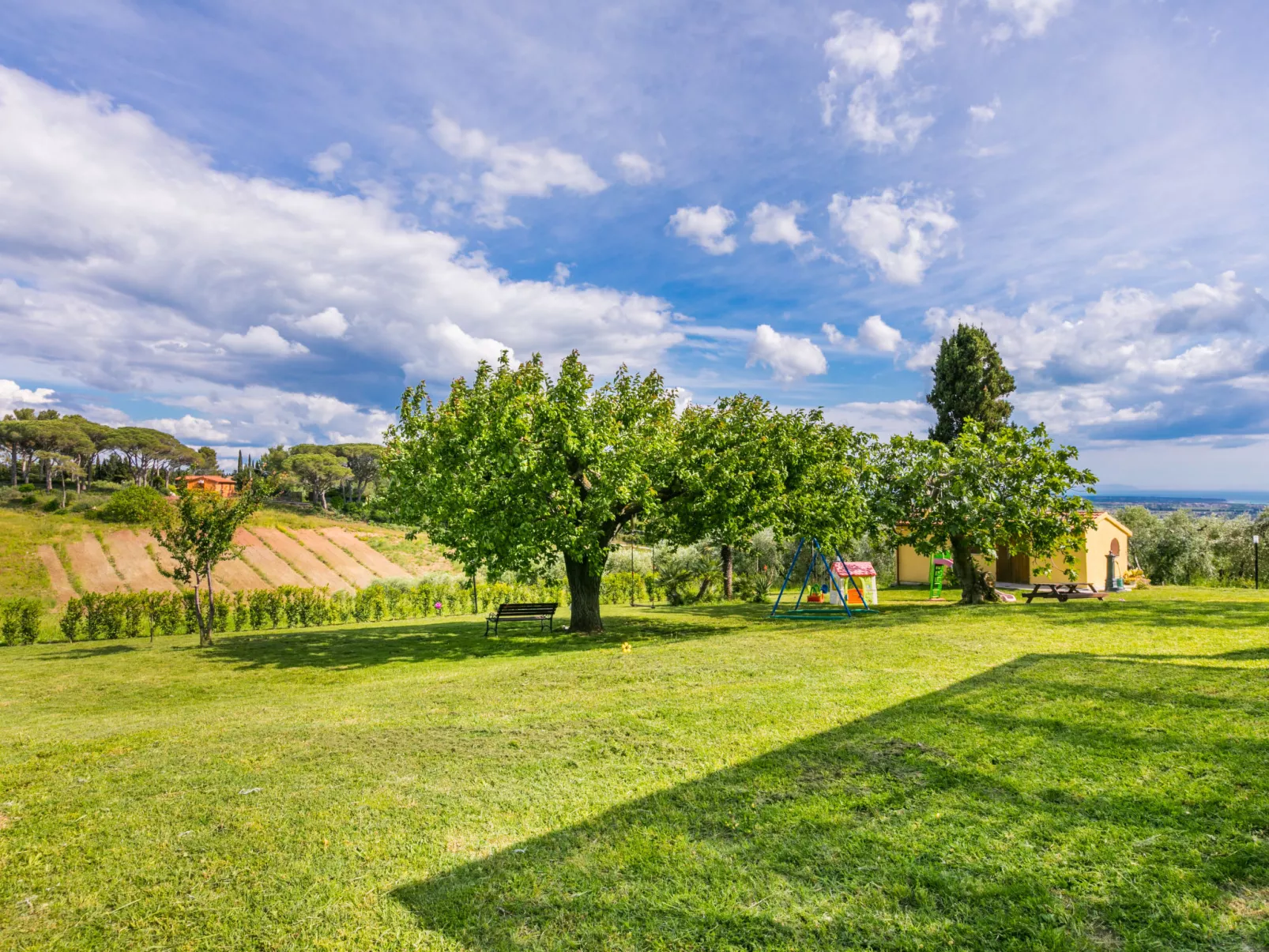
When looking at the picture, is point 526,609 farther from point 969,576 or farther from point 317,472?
point 317,472

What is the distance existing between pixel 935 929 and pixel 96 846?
4.98 m

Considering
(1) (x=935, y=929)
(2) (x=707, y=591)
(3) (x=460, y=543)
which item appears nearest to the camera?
(1) (x=935, y=929)

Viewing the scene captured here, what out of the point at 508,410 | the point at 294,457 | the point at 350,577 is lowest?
the point at 350,577

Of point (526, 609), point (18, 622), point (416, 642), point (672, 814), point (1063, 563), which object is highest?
point (1063, 563)

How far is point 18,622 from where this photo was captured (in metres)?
16.6

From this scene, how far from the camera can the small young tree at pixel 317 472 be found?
68.8 metres

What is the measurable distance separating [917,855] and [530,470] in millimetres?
10621

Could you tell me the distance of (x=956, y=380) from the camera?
35062 mm

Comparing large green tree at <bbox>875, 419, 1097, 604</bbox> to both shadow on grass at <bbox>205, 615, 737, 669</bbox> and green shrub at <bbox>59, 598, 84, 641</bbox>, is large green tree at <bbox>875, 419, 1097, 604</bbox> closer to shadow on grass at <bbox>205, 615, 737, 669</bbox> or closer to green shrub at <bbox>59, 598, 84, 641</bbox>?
shadow on grass at <bbox>205, 615, 737, 669</bbox>

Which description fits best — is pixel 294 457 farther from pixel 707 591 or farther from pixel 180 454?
pixel 707 591

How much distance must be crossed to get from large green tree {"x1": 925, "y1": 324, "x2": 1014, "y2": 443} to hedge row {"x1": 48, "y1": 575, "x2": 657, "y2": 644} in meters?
20.2

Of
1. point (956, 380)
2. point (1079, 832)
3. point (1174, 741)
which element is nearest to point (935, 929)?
point (1079, 832)

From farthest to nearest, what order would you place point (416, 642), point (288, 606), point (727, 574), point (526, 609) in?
point (727, 574) < point (288, 606) < point (526, 609) < point (416, 642)

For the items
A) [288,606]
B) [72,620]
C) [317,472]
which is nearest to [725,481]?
[288,606]
